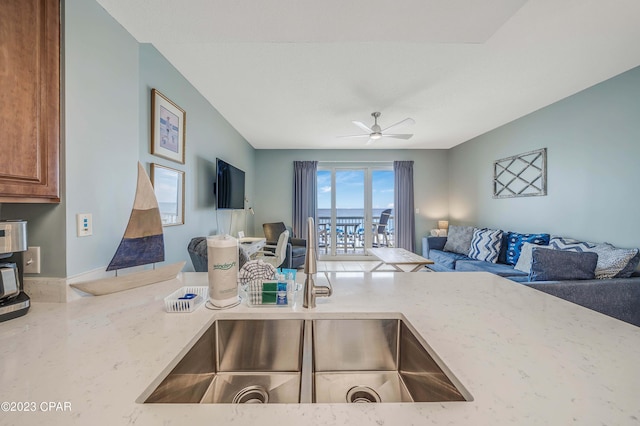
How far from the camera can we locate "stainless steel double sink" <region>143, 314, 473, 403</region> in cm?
82

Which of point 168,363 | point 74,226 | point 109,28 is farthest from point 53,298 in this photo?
point 109,28

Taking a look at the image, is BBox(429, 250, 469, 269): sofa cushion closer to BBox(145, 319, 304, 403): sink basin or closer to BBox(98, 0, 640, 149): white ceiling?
BBox(98, 0, 640, 149): white ceiling

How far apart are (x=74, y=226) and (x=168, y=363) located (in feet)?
2.97

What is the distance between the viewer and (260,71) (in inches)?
93.9

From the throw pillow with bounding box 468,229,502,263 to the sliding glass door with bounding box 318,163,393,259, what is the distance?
6.19 ft

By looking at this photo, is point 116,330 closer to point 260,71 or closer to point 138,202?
point 138,202

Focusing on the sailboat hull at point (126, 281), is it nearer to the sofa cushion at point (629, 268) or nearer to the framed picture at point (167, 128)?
the framed picture at point (167, 128)

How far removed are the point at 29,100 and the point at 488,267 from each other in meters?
4.19

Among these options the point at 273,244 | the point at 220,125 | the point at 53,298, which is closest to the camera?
the point at 53,298

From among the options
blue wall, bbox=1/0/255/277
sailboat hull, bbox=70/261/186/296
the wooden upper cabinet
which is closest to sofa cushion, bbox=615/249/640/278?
sailboat hull, bbox=70/261/186/296

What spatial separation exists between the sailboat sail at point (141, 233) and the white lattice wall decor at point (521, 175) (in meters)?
4.40

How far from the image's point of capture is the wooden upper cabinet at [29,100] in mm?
849

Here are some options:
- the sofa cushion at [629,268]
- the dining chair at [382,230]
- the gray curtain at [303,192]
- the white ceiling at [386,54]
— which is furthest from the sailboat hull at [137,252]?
the dining chair at [382,230]

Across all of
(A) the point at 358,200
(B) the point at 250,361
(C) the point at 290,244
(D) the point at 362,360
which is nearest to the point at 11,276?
(B) the point at 250,361
